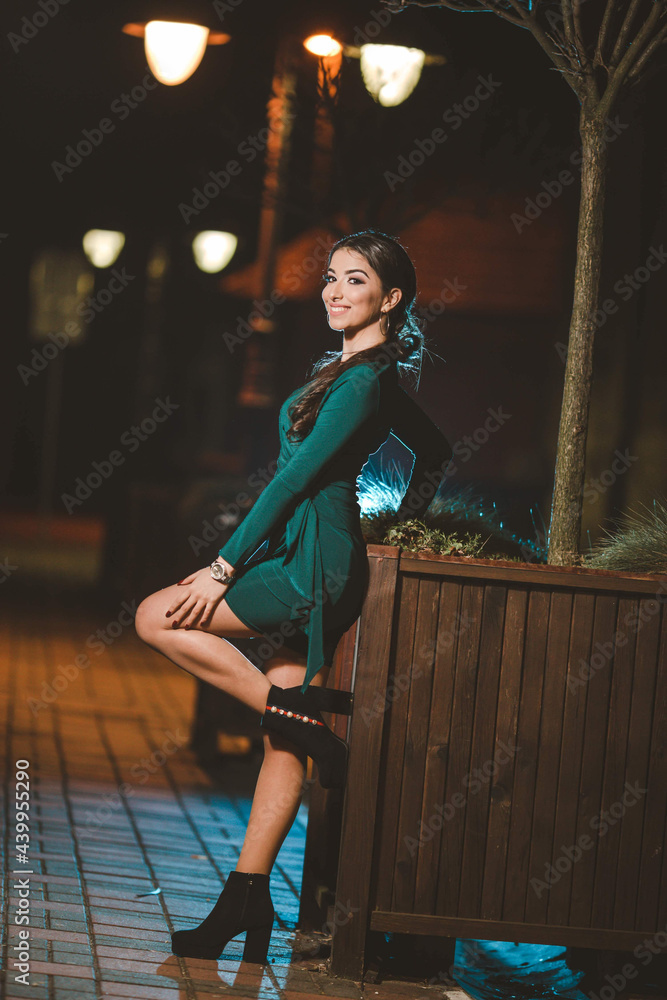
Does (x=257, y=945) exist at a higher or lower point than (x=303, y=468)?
lower

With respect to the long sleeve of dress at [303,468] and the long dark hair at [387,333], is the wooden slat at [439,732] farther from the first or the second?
the long dark hair at [387,333]

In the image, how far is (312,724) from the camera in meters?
2.47

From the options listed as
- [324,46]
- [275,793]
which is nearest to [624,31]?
[275,793]

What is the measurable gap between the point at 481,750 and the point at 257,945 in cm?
78

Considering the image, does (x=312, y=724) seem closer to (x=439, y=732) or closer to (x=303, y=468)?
(x=439, y=732)

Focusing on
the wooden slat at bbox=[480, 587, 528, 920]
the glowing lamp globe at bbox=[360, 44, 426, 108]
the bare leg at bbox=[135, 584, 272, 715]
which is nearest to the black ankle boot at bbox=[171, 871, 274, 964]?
the bare leg at bbox=[135, 584, 272, 715]

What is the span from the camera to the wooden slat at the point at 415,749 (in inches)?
97.8

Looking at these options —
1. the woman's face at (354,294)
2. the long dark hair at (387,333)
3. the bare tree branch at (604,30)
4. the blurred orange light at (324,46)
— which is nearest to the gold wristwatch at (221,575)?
the long dark hair at (387,333)

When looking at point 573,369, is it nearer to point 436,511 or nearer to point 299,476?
point 436,511

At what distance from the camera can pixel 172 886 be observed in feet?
10.1

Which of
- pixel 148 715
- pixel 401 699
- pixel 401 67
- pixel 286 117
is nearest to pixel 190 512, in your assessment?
pixel 148 715

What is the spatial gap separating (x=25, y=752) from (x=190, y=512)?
350cm

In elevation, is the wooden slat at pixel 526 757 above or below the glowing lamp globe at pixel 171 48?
below

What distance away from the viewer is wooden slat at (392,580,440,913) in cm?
248
